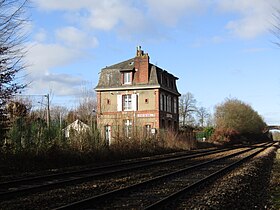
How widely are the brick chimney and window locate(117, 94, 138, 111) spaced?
2238 mm

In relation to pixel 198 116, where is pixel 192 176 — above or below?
below

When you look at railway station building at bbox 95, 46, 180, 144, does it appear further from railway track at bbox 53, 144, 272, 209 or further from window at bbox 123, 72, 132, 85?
railway track at bbox 53, 144, 272, 209

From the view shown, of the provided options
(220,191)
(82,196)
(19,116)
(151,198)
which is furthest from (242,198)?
(19,116)

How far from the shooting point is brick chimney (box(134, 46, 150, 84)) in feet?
178

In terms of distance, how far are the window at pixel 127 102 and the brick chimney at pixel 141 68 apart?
7.34 feet

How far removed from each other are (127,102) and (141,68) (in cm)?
493

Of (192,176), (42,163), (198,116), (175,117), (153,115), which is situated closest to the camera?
(192,176)

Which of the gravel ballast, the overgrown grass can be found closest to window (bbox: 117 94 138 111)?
the overgrown grass

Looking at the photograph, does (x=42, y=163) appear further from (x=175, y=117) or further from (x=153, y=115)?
(x=175, y=117)

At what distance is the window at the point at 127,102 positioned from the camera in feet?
179

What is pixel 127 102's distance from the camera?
5506 centimetres

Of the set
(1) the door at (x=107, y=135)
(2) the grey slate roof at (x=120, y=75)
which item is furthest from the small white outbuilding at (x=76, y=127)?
(2) the grey slate roof at (x=120, y=75)

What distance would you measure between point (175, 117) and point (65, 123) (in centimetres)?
3932

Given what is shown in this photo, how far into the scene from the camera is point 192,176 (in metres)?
16.1
